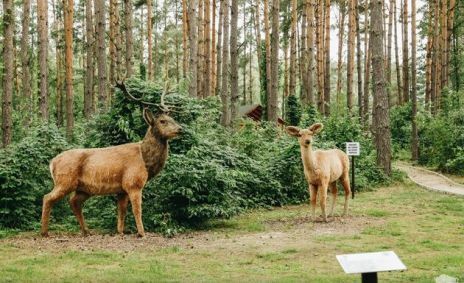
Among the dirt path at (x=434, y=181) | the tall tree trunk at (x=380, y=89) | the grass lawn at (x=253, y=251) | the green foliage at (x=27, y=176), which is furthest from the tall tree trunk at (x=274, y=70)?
the green foliage at (x=27, y=176)

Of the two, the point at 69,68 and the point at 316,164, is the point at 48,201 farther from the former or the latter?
the point at 69,68

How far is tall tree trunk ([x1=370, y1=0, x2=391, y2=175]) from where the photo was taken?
52.3 ft

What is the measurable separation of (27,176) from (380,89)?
10.9 metres

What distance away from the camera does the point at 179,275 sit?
6.13m

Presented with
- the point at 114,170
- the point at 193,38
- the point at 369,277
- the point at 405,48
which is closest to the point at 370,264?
the point at 369,277

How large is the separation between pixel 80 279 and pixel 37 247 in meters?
2.21

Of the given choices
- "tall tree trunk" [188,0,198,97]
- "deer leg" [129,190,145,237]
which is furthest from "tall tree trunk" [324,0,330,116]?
"deer leg" [129,190,145,237]

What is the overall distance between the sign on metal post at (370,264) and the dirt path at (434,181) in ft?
36.6

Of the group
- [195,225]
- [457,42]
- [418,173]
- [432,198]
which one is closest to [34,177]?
[195,225]

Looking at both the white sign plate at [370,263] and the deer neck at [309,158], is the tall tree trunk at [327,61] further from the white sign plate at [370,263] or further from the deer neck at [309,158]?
the white sign plate at [370,263]

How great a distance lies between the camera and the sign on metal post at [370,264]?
3.48 meters

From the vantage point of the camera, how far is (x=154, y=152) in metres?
8.58

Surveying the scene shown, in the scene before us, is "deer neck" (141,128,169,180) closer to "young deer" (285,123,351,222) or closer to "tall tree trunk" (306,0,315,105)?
"young deer" (285,123,351,222)

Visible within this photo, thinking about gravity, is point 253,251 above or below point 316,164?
below
